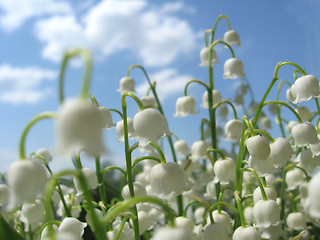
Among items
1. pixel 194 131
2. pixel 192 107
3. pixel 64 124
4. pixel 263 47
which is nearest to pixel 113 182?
pixel 194 131

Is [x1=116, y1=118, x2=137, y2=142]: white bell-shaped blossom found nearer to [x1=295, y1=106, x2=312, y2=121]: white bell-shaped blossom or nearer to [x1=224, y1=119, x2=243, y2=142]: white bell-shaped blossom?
[x1=224, y1=119, x2=243, y2=142]: white bell-shaped blossom

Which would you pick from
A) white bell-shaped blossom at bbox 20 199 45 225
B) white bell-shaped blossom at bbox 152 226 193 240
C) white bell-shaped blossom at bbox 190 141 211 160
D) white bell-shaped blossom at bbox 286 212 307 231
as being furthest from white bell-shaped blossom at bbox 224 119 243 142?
white bell-shaped blossom at bbox 152 226 193 240

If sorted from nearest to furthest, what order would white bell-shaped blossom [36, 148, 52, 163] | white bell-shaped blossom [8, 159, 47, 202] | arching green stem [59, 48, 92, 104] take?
1. arching green stem [59, 48, 92, 104]
2. white bell-shaped blossom [8, 159, 47, 202]
3. white bell-shaped blossom [36, 148, 52, 163]

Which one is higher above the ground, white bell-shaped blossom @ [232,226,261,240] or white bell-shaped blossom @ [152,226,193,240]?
white bell-shaped blossom @ [232,226,261,240]

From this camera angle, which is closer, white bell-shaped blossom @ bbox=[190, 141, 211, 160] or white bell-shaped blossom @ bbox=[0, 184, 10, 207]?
white bell-shaped blossom @ bbox=[0, 184, 10, 207]

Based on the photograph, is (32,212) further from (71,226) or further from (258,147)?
(258,147)

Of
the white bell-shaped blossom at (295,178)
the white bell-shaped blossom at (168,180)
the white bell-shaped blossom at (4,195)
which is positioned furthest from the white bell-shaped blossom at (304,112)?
the white bell-shaped blossom at (4,195)
